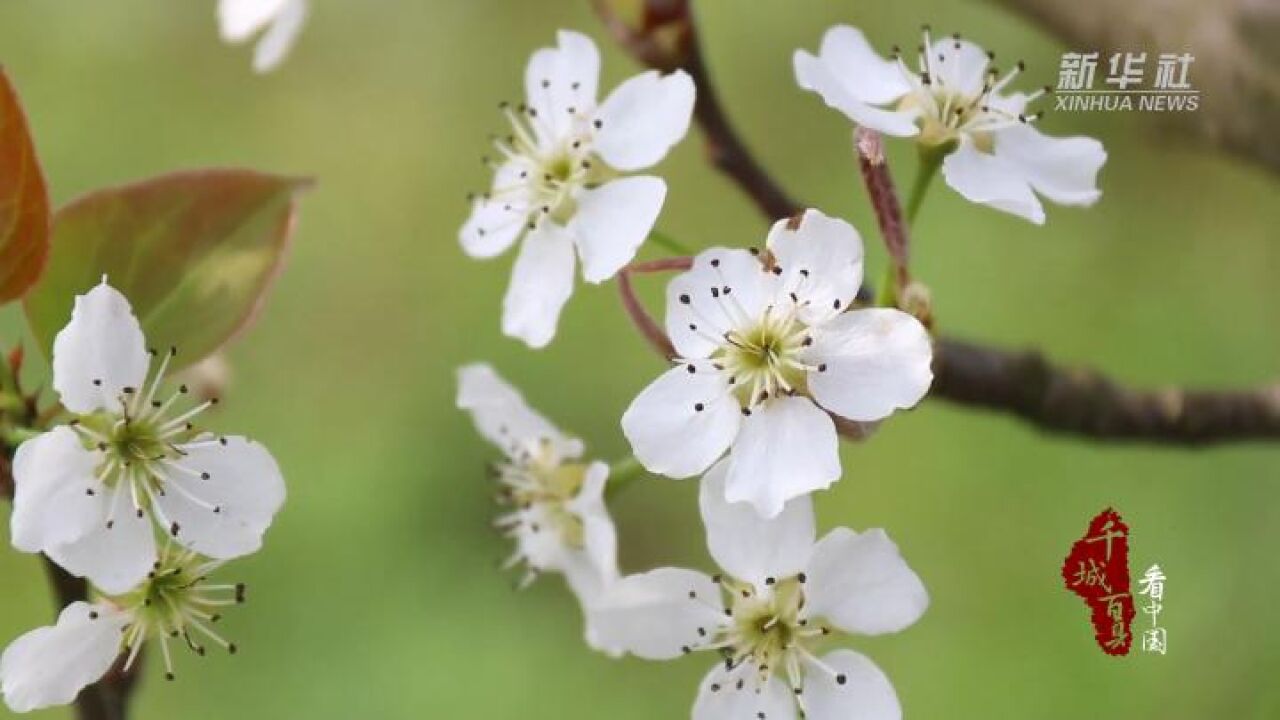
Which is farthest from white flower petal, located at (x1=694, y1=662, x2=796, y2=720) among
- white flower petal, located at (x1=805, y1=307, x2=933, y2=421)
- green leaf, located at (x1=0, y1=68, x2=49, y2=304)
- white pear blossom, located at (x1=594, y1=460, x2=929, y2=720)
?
green leaf, located at (x1=0, y1=68, x2=49, y2=304)

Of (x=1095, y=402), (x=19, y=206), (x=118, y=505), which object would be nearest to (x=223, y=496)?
(x=118, y=505)

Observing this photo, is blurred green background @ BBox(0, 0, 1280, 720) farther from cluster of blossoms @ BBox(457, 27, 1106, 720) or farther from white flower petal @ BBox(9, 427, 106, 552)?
white flower petal @ BBox(9, 427, 106, 552)

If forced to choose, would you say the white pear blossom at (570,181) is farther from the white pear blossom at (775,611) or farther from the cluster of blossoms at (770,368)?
the white pear blossom at (775,611)

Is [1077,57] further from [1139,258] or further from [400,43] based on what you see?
[400,43]

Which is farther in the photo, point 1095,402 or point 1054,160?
point 1095,402

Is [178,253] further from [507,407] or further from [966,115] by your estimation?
[966,115]

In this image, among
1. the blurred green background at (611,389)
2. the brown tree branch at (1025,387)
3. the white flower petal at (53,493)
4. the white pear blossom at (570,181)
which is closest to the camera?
the white flower petal at (53,493)

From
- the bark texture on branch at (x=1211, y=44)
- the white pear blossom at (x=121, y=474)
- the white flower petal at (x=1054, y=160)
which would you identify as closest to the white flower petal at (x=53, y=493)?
the white pear blossom at (x=121, y=474)
